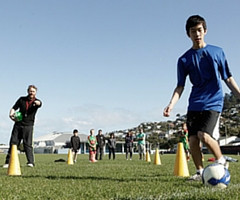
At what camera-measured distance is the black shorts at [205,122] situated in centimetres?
500

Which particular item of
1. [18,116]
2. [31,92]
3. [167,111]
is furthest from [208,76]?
[18,116]

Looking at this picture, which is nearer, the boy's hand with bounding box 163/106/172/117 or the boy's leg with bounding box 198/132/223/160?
the boy's leg with bounding box 198/132/223/160

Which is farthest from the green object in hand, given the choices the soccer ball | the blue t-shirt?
the soccer ball

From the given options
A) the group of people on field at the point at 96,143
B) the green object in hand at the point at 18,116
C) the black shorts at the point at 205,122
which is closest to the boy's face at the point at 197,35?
the black shorts at the point at 205,122

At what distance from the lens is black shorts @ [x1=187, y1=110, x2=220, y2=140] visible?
5000mm

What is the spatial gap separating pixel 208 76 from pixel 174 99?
0.60m

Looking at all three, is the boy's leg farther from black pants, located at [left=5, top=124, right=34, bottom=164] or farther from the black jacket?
the black jacket

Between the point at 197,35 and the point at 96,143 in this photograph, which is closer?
the point at 197,35

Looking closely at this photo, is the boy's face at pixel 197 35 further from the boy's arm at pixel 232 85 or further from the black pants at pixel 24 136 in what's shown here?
the black pants at pixel 24 136

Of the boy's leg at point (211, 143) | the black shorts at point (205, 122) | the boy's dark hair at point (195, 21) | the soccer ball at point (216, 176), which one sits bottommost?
the soccer ball at point (216, 176)

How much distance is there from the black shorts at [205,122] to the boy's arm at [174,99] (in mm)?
309

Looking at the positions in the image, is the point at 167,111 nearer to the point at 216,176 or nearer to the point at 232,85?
the point at 232,85

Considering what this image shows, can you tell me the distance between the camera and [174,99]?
543 cm

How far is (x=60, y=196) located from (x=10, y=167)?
3.67 metres
